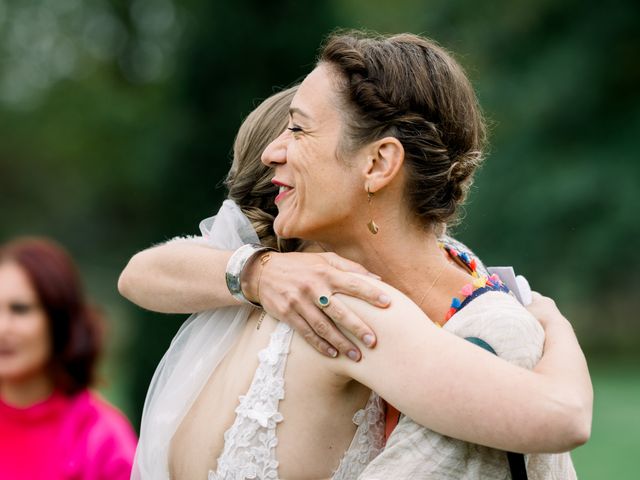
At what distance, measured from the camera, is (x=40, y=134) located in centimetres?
2909

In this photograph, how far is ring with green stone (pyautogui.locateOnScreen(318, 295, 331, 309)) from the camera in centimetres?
250

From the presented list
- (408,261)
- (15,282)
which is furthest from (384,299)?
(15,282)

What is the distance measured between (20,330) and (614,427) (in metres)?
14.4

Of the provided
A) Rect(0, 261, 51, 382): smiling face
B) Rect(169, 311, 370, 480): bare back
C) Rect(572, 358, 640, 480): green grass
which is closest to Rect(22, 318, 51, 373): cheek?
Rect(0, 261, 51, 382): smiling face

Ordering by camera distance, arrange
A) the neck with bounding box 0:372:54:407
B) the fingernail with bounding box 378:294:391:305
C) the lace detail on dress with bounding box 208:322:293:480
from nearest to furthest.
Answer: the fingernail with bounding box 378:294:391:305 → the lace detail on dress with bounding box 208:322:293:480 → the neck with bounding box 0:372:54:407

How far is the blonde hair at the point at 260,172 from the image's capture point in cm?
309

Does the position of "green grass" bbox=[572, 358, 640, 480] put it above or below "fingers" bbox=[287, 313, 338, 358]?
above

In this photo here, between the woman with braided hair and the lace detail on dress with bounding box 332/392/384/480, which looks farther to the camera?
the lace detail on dress with bounding box 332/392/384/480

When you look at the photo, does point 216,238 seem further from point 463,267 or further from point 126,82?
point 126,82

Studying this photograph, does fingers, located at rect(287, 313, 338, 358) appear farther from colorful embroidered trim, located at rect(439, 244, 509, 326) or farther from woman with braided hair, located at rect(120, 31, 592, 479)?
colorful embroidered trim, located at rect(439, 244, 509, 326)

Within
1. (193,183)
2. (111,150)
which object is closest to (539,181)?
(193,183)

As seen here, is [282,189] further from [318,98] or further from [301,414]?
[301,414]

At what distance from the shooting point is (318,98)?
9.08ft

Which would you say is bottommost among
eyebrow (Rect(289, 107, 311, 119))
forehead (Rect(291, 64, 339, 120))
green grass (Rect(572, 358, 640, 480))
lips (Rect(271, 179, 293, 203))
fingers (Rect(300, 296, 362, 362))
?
fingers (Rect(300, 296, 362, 362))
